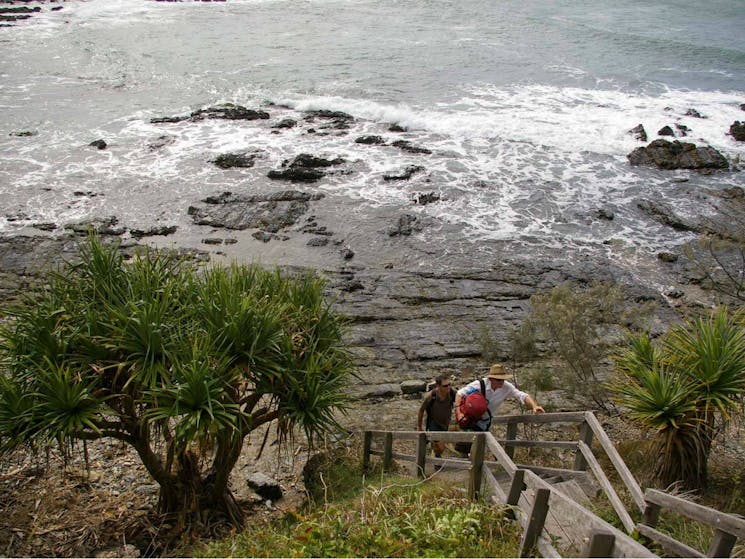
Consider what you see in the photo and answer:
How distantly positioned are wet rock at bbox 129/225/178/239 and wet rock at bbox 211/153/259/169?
5.57 m

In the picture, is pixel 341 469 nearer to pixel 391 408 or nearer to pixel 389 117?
pixel 391 408

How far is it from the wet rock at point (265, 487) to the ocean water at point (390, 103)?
13501mm

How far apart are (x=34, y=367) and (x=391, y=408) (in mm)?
7504

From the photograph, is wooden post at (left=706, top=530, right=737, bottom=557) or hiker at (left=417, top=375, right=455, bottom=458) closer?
wooden post at (left=706, top=530, right=737, bottom=557)

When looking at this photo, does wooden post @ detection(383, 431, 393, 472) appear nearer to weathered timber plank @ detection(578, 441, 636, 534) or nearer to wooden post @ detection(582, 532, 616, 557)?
weathered timber plank @ detection(578, 441, 636, 534)

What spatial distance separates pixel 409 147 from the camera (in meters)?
29.5

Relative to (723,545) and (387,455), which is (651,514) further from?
(387,455)

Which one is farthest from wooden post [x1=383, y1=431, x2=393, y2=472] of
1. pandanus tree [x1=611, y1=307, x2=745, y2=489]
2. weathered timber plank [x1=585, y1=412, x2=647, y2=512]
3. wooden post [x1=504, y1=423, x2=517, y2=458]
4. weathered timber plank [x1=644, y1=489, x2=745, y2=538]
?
weathered timber plank [x1=644, y1=489, x2=745, y2=538]

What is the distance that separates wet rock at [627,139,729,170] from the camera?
2808 cm

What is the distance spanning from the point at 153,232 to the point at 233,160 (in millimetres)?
6266

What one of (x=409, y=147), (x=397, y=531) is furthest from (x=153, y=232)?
(x=397, y=531)

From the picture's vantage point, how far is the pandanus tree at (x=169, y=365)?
778cm

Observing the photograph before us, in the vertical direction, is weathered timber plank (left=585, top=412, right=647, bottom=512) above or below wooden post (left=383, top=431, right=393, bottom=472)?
above

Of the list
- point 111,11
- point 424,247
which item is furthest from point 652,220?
point 111,11
